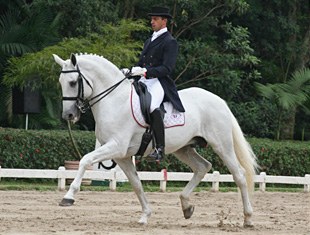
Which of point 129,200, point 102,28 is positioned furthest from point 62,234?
point 102,28

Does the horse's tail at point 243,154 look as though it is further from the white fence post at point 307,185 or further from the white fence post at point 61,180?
the white fence post at point 307,185

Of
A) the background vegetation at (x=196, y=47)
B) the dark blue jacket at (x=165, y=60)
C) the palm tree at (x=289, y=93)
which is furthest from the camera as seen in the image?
the palm tree at (x=289, y=93)

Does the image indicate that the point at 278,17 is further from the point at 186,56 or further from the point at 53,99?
the point at 53,99

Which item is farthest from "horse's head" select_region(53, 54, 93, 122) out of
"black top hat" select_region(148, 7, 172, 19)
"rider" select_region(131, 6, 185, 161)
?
"black top hat" select_region(148, 7, 172, 19)

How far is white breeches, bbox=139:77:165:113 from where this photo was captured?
513 inches

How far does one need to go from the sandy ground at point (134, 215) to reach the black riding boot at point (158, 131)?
101 cm

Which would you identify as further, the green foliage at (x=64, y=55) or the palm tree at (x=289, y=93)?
the palm tree at (x=289, y=93)

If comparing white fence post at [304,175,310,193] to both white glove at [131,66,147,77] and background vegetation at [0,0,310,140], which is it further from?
white glove at [131,66,147,77]

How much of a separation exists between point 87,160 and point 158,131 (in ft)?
4.11

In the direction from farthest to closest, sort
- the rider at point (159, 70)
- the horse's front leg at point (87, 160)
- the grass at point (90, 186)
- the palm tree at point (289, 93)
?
the palm tree at point (289, 93), the grass at point (90, 186), the rider at point (159, 70), the horse's front leg at point (87, 160)

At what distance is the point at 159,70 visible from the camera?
13023 millimetres

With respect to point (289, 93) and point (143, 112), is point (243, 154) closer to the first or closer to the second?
point (143, 112)

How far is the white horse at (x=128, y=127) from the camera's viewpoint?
1254 centimetres

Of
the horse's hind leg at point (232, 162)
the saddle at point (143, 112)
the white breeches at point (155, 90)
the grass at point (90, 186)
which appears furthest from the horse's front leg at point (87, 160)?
the grass at point (90, 186)
